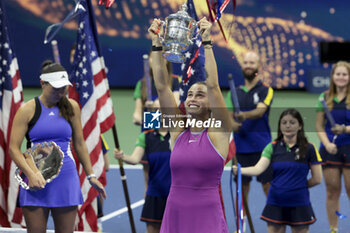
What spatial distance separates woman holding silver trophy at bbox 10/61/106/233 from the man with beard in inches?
118

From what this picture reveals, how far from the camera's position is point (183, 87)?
17.2 feet

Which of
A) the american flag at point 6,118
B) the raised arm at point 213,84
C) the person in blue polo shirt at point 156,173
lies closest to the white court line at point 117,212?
the american flag at point 6,118

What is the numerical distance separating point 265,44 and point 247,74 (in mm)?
9019

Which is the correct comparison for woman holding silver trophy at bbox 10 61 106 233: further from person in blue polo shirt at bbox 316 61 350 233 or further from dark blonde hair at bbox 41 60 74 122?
person in blue polo shirt at bbox 316 61 350 233

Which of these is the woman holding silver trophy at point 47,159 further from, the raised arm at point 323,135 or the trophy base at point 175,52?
the raised arm at point 323,135

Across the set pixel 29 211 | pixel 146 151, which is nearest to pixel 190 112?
pixel 29 211

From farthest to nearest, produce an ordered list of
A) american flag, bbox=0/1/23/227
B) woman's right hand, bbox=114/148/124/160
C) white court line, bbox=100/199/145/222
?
1. white court line, bbox=100/199/145/222
2. american flag, bbox=0/1/23/227
3. woman's right hand, bbox=114/148/124/160

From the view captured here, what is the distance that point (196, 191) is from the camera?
432 centimetres

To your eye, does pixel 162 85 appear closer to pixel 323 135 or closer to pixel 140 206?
pixel 323 135

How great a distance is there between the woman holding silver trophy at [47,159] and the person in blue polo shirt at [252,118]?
2994 mm

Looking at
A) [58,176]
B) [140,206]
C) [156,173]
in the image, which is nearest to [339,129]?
[156,173]

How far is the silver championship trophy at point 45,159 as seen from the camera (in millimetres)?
5238

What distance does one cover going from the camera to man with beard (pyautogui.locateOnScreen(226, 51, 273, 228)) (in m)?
7.88

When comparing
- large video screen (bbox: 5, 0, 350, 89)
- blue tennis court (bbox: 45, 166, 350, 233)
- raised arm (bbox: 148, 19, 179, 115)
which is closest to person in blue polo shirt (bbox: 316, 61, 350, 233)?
blue tennis court (bbox: 45, 166, 350, 233)
